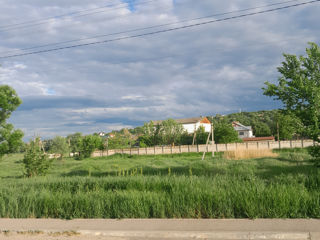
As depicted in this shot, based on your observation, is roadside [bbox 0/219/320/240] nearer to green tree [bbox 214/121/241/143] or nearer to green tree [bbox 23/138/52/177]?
green tree [bbox 23/138/52/177]

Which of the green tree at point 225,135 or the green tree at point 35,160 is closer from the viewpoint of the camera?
the green tree at point 35,160

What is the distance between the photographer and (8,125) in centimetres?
2500

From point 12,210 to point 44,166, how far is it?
564 inches

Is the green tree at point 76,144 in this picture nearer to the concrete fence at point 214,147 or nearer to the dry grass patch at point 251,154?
the concrete fence at point 214,147

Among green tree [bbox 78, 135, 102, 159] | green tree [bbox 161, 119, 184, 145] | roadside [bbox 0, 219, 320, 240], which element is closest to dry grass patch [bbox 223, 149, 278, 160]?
roadside [bbox 0, 219, 320, 240]

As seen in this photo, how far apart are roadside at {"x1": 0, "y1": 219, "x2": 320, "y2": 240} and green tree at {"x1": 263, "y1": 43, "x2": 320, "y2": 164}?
6.48m

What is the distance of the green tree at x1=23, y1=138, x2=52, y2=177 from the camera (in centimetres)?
2223

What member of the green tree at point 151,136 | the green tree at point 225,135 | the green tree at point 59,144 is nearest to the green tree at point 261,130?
the green tree at point 225,135

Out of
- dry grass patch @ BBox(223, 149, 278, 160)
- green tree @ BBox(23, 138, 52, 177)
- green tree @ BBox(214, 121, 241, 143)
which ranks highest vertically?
green tree @ BBox(214, 121, 241, 143)

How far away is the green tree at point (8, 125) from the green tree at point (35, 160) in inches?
106

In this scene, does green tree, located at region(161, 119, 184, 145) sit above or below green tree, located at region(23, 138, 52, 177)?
above

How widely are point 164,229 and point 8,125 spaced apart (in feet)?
71.4

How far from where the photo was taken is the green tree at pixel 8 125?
24578mm

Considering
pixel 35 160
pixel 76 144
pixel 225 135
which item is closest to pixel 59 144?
pixel 76 144
